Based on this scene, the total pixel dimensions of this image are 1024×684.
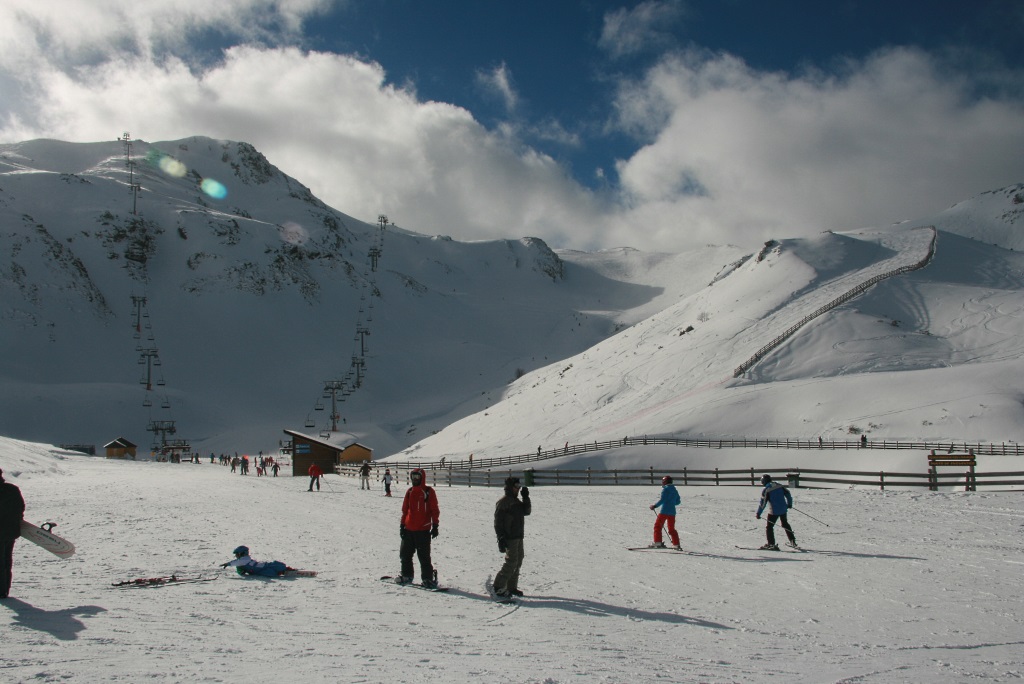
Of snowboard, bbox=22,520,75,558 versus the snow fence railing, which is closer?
snowboard, bbox=22,520,75,558

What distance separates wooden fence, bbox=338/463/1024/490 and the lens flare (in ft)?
510

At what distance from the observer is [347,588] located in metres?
10.3

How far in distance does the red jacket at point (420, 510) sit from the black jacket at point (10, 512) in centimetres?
470

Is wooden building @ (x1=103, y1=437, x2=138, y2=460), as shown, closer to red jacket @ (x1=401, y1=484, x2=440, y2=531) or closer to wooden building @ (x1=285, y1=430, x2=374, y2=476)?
wooden building @ (x1=285, y1=430, x2=374, y2=476)

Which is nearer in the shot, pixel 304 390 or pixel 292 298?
pixel 304 390

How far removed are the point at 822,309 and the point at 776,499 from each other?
5769 cm

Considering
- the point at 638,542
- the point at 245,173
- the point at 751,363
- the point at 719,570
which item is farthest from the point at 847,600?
the point at 245,173

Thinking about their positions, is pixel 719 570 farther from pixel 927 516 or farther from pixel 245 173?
pixel 245 173

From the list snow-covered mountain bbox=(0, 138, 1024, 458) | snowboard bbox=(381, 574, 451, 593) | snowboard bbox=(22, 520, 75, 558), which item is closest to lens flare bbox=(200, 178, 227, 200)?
snow-covered mountain bbox=(0, 138, 1024, 458)

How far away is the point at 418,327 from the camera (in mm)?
132375

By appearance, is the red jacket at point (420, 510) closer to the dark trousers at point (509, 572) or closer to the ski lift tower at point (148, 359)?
the dark trousers at point (509, 572)

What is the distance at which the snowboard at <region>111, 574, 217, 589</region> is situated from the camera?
9842 millimetres

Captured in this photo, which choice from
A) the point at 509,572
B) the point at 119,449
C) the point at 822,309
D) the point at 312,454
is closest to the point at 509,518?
the point at 509,572

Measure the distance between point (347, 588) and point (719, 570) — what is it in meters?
6.08
